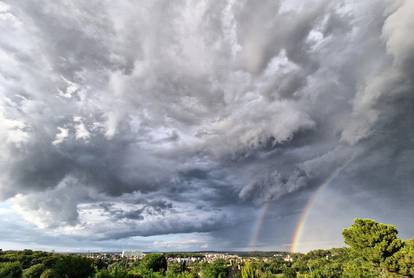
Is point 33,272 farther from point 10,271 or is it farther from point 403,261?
point 403,261

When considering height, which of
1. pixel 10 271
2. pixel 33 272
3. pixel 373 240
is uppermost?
pixel 373 240

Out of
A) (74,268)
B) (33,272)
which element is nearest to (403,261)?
(74,268)

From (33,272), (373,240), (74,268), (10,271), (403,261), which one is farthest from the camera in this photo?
(33,272)

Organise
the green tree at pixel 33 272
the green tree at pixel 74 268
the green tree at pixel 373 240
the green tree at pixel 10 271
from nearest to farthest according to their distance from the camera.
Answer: the green tree at pixel 373 240 → the green tree at pixel 74 268 → the green tree at pixel 10 271 → the green tree at pixel 33 272

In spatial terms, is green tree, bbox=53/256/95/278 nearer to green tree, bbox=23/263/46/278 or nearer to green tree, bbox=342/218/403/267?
green tree, bbox=23/263/46/278

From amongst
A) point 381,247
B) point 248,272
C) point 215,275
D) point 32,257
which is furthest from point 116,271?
point 32,257

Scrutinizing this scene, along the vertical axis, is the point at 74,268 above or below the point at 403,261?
above

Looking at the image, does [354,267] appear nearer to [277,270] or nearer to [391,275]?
[391,275]

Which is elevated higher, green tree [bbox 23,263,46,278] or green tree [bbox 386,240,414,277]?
green tree [bbox 386,240,414,277]

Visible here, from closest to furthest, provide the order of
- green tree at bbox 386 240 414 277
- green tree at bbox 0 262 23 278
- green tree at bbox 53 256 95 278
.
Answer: green tree at bbox 386 240 414 277
green tree at bbox 53 256 95 278
green tree at bbox 0 262 23 278

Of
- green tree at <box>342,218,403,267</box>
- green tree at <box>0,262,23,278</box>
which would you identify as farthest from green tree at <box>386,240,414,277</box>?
green tree at <box>0,262,23,278</box>

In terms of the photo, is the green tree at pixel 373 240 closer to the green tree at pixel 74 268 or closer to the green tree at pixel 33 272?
the green tree at pixel 74 268

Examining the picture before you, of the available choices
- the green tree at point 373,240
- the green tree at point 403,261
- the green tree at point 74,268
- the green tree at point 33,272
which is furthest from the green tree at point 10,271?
the green tree at point 403,261

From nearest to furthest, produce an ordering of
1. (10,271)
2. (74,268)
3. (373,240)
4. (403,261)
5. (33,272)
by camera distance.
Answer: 1. (403,261)
2. (373,240)
3. (74,268)
4. (10,271)
5. (33,272)
